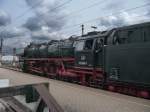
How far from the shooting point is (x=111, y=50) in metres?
12.3

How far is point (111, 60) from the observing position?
12281 mm

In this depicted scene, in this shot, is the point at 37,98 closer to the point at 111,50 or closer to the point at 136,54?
the point at 136,54

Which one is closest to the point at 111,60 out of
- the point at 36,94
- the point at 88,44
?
the point at 88,44

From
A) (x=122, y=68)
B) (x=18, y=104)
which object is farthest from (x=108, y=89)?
(x=18, y=104)

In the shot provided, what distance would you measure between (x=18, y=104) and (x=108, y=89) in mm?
6923

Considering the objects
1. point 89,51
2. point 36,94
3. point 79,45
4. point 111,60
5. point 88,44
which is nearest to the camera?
point 36,94

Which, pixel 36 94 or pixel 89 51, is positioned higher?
pixel 89 51

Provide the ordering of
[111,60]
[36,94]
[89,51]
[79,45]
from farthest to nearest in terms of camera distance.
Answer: [79,45], [89,51], [111,60], [36,94]

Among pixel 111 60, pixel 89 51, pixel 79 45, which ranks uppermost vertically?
pixel 79 45

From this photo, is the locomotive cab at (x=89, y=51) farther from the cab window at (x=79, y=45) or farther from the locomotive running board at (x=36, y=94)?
the locomotive running board at (x=36, y=94)

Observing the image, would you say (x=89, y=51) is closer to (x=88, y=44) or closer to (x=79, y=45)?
(x=88, y=44)

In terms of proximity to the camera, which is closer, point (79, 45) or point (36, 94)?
point (36, 94)

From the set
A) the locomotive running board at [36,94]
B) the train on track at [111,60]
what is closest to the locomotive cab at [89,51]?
the train on track at [111,60]

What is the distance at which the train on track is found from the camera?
34.9 feet
